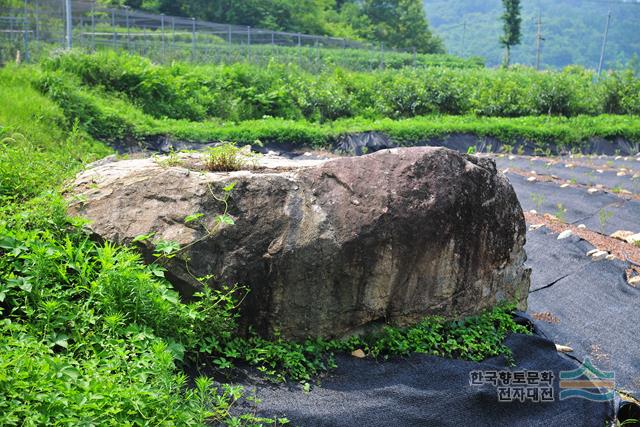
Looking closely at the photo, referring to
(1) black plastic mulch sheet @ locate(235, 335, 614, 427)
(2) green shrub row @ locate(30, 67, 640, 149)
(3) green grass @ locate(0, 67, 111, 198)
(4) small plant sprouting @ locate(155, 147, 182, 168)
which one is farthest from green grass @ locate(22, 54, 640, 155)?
(1) black plastic mulch sheet @ locate(235, 335, 614, 427)

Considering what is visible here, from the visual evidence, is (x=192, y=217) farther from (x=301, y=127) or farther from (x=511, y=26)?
(x=511, y=26)

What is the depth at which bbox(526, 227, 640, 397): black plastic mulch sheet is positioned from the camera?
561cm

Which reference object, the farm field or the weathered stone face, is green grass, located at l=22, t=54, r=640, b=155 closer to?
the farm field

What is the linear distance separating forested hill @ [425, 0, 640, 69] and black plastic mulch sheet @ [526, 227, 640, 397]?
263 feet

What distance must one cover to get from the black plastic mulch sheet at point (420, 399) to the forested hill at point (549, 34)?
3269 inches

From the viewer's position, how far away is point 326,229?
15.3 feet

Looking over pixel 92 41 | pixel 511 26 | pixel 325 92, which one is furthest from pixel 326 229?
pixel 511 26

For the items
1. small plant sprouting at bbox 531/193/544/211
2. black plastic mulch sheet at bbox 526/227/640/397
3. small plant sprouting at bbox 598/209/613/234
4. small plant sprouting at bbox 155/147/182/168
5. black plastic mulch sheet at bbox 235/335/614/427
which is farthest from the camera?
small plant sprouting at bbox 531/193/544/211

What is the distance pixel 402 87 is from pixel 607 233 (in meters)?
11.6

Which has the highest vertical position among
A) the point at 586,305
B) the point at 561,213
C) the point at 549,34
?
the point at 549,34

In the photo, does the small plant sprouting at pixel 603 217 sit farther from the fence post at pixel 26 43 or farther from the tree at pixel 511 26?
the tree at pixel 511 26

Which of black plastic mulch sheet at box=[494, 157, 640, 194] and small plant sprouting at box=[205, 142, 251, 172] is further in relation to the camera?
black plastic mulch sheet at box=[494, 157, 640, 194]

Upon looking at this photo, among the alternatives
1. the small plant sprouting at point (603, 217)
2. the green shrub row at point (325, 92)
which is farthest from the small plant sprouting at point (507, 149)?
the small plant sprouting at point (603, 217)

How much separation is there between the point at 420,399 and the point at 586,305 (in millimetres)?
2783
